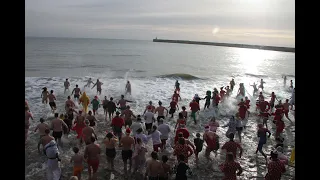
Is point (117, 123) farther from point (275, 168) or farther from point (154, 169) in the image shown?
point (275, 168)

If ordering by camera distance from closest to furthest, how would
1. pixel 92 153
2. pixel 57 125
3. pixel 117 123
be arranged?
1. pixel 92 153
2. pixel 57 125
3. pixel 117 123

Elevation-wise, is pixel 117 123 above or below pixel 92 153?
above

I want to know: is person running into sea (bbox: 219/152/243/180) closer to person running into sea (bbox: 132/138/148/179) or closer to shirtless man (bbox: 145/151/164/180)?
shirtless man (bbox: 145/151/164/180)

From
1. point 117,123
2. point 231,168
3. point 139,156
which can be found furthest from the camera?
point 117,123

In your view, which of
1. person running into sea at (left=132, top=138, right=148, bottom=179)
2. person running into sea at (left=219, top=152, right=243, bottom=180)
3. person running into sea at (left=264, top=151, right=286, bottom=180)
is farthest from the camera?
person running into sea at (left=132, top=138, right=148, bottom=179)

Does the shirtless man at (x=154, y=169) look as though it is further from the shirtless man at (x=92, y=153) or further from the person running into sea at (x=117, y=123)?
the person running into sea at (x=117, y=123)

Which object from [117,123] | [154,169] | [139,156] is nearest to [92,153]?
[139,156]

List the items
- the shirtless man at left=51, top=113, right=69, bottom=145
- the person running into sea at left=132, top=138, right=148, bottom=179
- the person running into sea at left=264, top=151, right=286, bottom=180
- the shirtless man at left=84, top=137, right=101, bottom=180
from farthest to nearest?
the shirtless man at left=51, top=113, right=69, bottom=145, the person running into sea at left=132, top=138, right=148, bottom=179, the shirtless man at left=84, top=137, right=101, bottom=180, the person running into sea at left=264, top=151, right=286, bottom=180

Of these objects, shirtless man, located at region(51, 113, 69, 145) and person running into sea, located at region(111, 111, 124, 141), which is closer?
shirtless man, located at region(51, 113, 69, 145)

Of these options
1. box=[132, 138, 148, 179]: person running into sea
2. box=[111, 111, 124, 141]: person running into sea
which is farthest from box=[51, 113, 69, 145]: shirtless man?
box=[132, 138, 148, 179]: person running into sea

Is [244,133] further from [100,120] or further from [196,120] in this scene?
[100,120]

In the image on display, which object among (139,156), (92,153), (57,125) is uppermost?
(57,125)

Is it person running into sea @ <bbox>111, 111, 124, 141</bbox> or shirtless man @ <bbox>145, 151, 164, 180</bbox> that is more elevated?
person running into sea @ <bbox>111, 111, 124, 141</bbox>
